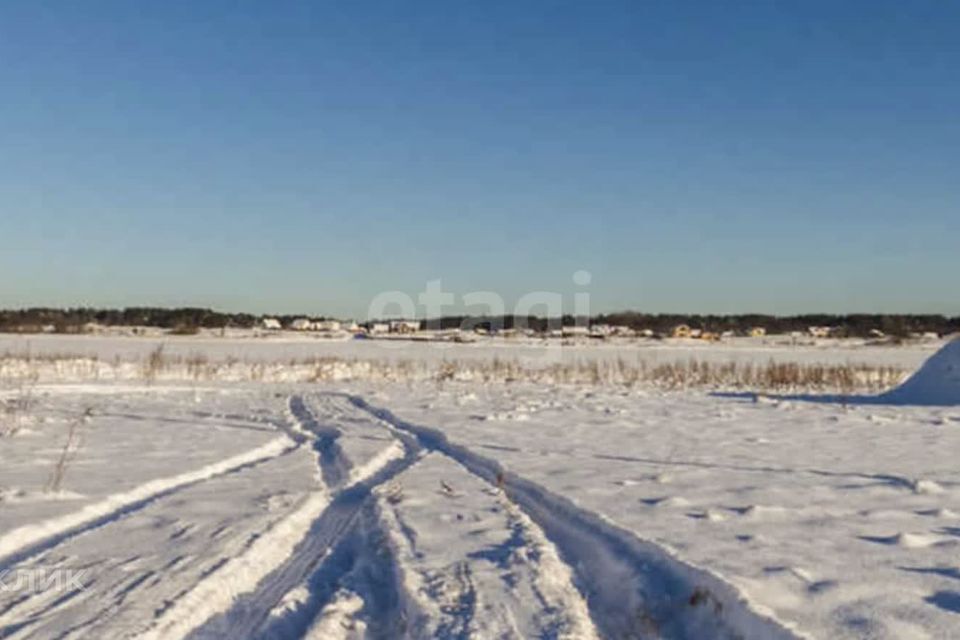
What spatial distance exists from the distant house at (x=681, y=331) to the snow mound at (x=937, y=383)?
5720 centimetres

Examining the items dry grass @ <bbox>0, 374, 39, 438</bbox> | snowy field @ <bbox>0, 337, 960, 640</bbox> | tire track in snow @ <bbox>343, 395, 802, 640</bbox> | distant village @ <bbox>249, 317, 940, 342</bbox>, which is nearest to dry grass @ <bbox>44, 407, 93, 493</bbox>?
snowy field @ <bbox>0, 337, 960, 640</bbox>

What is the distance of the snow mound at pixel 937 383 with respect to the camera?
1624 cm

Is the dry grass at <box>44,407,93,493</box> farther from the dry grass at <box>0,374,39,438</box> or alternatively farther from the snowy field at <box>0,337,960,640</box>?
the dry grass at <box>0,374,39,438</box>

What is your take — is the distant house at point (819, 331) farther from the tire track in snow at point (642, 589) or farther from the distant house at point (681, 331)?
the tire track in snow at point (642, 589)

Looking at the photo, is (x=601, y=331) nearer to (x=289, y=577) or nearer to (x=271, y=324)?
(x=271, y=324)

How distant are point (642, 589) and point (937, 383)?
14.3 meters

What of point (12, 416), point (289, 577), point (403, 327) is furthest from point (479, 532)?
point (403, 327)

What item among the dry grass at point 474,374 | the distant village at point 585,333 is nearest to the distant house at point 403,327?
the distant village at point 585,333

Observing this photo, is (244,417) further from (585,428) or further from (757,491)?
(757,491)

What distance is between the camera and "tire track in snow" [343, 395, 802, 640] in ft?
12.6

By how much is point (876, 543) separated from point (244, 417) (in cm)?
1039

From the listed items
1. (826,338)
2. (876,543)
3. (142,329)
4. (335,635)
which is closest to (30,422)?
(335,635)

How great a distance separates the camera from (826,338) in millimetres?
75250

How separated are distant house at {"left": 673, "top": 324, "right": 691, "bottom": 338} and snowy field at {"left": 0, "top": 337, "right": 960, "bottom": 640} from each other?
6318 centimetres
